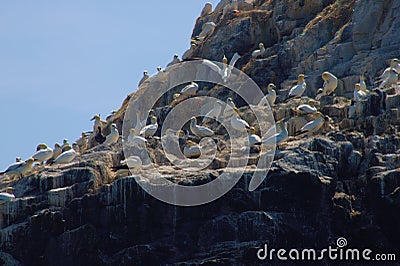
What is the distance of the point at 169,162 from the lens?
169 feet

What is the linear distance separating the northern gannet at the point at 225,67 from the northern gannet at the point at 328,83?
Result: 5931mm

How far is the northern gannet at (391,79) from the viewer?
52.2 m

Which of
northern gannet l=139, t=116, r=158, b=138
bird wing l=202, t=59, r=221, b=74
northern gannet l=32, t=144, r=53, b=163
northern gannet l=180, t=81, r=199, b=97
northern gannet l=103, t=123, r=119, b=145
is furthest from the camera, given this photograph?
bird wing l=202, t=59, r=221, b=74

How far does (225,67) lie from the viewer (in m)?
59.2

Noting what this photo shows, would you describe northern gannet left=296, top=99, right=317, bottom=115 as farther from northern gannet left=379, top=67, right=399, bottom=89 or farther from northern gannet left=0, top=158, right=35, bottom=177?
northern gannet left=0, top=158, right=35, bottom=177

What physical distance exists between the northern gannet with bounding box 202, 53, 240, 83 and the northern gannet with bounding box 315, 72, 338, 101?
5.93 metres

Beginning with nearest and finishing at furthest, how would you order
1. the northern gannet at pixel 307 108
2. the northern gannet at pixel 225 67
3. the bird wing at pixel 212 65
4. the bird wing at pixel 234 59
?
the northern gannet at pixel 307 108 < the northern gannet at pixel 225 67 < the bird wing at pixel 212 65 < the bird wing at pixel 234 59

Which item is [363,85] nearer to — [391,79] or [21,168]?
[391,79]

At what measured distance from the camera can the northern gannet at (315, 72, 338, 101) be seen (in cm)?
5356

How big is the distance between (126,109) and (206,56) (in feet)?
14.6

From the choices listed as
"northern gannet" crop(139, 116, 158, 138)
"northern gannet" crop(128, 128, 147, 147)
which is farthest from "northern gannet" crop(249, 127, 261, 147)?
"northern gannet" crop(139, 116, 158, 138)

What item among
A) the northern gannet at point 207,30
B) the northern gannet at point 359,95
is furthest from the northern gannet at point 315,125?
the northern gannet at point 207,30

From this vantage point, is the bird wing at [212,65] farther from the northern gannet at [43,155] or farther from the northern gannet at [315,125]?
the northern gannet at [315,125]

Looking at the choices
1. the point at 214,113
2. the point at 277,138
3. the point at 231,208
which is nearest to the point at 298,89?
the point at 214,113
